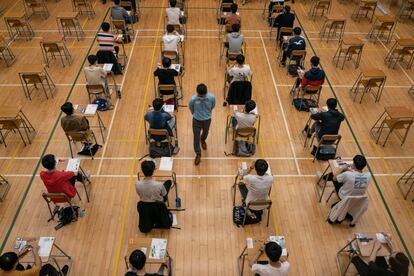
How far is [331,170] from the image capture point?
784cm

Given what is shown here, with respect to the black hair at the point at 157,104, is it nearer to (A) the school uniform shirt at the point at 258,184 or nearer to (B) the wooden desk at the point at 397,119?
(A) the school uniform shirt at the point at 258,184

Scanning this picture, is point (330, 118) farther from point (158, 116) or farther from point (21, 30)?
point (21, 30)

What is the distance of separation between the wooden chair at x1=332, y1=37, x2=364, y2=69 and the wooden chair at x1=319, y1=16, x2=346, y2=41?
91cm

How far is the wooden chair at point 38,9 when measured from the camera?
15.6 m

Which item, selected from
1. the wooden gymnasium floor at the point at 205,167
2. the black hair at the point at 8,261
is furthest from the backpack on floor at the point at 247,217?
the black hair at the point at 8,261

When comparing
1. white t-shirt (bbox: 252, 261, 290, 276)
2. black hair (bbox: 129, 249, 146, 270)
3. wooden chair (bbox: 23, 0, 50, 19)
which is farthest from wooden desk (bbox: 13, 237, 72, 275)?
wooden chair (bbox: 23, 0, 50, 19)

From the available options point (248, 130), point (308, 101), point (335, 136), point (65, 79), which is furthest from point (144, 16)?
point (335, 136)

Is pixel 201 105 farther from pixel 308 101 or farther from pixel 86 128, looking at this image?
pixel 308 101

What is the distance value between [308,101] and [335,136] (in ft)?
9.25

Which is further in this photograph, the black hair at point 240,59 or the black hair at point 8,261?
the black hair at point 240,59

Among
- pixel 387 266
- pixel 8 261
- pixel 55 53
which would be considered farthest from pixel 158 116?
pixel 55 53

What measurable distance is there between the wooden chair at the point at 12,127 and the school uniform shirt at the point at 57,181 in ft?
9.64

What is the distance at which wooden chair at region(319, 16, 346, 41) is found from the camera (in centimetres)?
1377

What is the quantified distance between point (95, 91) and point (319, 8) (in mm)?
10945
